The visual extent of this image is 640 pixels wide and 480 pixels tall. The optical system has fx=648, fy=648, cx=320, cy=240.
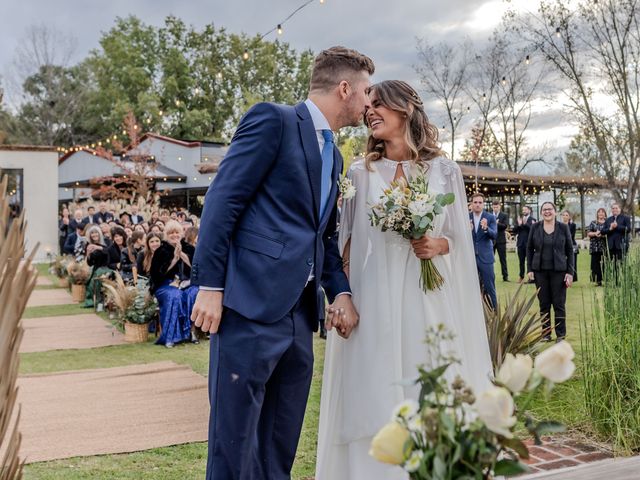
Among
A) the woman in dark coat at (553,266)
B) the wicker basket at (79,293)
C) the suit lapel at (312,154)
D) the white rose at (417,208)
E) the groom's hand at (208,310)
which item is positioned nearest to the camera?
the groom's hand at (208,310)

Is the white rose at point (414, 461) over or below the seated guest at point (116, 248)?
below

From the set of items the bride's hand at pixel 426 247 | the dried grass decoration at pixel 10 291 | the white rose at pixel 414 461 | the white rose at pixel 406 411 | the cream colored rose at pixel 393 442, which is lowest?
the white rose at pixel 414 461

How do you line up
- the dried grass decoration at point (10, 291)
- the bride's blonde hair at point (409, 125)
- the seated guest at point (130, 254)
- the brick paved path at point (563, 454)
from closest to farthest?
the dried grass decoration at point (10, 291) < the bride's blonde hair at point (409, 125) < the brick paved path at point (563, 454) < the seated guest at point (130, 254)

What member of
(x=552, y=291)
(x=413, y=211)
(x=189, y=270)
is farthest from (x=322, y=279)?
(x=189, y=270)

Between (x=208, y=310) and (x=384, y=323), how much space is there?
1007 millimetres

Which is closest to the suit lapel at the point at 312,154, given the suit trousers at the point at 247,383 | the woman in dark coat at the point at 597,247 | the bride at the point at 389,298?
the suit trousers at the point at 247,383

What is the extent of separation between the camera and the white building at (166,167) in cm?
3038

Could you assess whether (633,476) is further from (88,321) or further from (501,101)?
(501,101)

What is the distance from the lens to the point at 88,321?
1144 centimetres

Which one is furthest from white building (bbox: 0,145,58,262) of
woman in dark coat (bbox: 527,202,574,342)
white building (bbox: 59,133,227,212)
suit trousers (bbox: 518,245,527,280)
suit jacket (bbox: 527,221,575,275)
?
woman in dark coat (bbox: 527,202,574,342)

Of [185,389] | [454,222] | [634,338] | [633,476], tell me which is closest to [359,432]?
[454,222]

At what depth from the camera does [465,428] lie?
1.12 meters

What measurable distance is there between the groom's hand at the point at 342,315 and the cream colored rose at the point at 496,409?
200 centimetres

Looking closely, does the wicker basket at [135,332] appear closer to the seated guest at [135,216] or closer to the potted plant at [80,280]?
the potted plant at [80,280]
